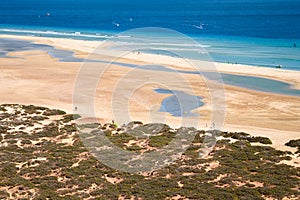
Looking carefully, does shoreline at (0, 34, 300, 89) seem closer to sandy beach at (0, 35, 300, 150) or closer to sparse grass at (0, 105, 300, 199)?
→ sandy beach at (0, 35, 300, 150)

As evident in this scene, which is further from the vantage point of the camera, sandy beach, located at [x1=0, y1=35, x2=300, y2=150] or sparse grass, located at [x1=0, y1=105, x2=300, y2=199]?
sandy beach, located at [x1=0, y1=35, x2=300, y2=150]

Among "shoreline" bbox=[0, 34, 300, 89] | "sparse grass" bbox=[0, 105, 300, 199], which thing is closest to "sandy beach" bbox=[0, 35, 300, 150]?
"shoreline" bbox=[0, 34, 300, 89]

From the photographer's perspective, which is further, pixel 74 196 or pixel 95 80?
pixel 95 80

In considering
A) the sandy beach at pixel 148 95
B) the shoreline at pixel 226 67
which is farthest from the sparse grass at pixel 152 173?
the shoreline at pixel 226 67

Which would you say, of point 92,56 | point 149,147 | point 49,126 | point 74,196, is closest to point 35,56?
point 92,56

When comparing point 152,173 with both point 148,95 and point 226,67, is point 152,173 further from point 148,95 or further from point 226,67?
point 226,67

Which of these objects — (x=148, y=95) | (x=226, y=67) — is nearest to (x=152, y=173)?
(x=148, y=95)

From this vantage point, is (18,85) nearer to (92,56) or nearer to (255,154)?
(92,56)

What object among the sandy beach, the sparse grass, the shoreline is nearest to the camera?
the sparse grass

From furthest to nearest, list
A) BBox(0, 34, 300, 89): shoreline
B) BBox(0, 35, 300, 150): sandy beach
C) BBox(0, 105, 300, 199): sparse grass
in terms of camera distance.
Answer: BBox(0, 34, 300, 89): shoreline, BBox(0, 35, 300, 150): sandy beach, BBox(0, 105, 300, 199): sparse grass
